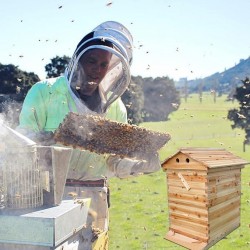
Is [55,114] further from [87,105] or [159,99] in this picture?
[159,99]

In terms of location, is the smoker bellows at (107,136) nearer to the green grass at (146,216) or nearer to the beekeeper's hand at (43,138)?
the beekeeper's hand at (43,138)

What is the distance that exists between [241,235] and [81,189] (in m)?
9.91

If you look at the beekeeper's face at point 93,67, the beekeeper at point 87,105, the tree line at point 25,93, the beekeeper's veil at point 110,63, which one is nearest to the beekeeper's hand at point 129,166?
the beekeeper at point 87,105

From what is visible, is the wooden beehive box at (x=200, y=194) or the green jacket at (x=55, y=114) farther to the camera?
the wooden beehive box at (x=200, y=194)

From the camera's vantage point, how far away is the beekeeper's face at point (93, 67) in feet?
15.8

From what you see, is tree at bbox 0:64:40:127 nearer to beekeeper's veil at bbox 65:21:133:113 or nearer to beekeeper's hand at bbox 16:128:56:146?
beekeeper's veil at bbox 65:21:133:113

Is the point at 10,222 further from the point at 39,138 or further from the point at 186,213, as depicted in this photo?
the point at 186,213

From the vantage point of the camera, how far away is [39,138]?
3969 millimetres

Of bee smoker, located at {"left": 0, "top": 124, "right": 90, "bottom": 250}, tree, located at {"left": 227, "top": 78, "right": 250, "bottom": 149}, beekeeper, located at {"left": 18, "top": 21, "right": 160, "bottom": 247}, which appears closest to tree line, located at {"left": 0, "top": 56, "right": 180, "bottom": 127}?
tree, located at {"left": 227, "top": 78, "right": 250, "bottom": 149}

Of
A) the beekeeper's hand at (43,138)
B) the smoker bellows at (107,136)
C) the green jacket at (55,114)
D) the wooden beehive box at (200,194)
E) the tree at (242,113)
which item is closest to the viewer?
the beekeeper's hand at (43,138)

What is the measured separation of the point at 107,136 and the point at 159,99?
78.7 meters

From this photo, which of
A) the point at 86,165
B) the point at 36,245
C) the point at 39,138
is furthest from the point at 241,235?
the point at 36,245

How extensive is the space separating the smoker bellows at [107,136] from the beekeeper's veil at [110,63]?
407mm

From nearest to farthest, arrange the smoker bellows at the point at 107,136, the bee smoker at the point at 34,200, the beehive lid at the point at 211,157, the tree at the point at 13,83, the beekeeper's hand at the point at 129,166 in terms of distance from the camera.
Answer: the bee smoker at the point at 34,200 < the smoker bellows at the point at 107,136 < the beekeeper's hand at the point at 129,166 < the beehive lid at the point at 211,157 < the tree at the point at 13,83
